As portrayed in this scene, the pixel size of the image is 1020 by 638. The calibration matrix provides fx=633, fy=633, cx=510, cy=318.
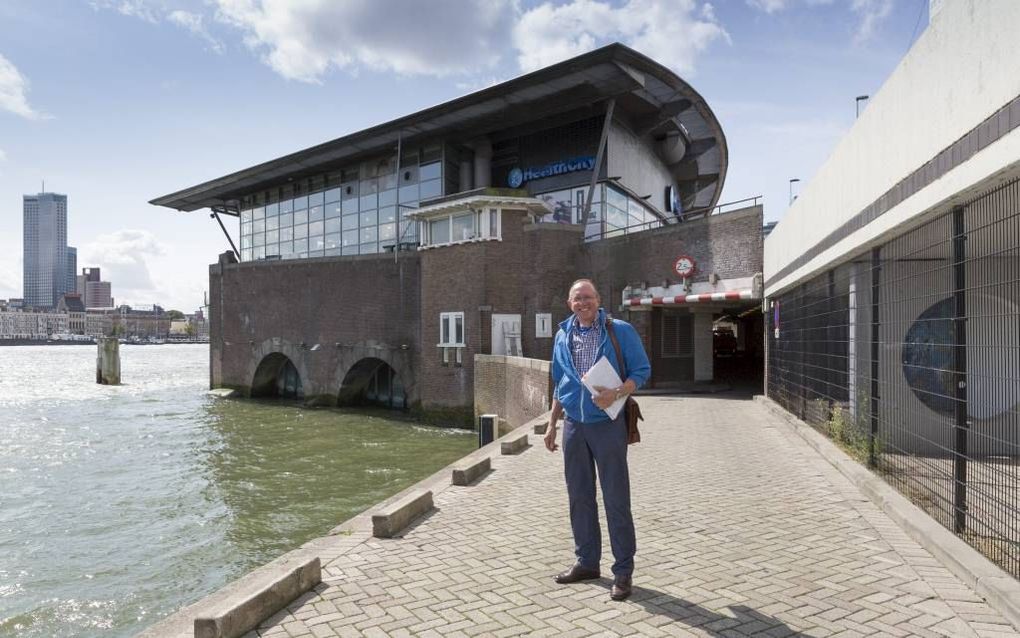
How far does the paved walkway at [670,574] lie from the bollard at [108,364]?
4373 centimetres

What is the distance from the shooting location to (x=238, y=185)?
1404 inches

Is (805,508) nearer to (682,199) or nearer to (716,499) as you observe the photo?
(716,499)

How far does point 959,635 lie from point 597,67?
68.1 ft

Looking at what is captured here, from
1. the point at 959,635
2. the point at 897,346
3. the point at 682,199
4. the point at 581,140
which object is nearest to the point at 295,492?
the point at 897,346

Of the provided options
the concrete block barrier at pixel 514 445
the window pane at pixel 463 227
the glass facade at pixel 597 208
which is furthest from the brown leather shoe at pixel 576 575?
the glass facade at pixel 597 208

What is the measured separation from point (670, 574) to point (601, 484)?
3.19 ft

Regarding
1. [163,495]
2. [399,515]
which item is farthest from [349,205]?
[399,515]

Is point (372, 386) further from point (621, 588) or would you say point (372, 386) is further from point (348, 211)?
point (621, 588)

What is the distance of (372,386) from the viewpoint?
3005 cm

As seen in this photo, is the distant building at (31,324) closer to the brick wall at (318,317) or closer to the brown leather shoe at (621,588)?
the brick wall at (318,317)

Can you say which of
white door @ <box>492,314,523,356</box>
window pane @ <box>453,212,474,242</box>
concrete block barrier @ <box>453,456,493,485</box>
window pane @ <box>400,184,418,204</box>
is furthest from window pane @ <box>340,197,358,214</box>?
concrete block barrier @ <box>453,456,493,485</box>

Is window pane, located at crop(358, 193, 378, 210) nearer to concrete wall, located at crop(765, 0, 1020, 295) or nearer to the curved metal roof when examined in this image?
the curved metal roof

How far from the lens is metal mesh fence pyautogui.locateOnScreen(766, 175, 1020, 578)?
6520 millimetres

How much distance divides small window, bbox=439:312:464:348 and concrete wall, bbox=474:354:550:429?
1456mm
